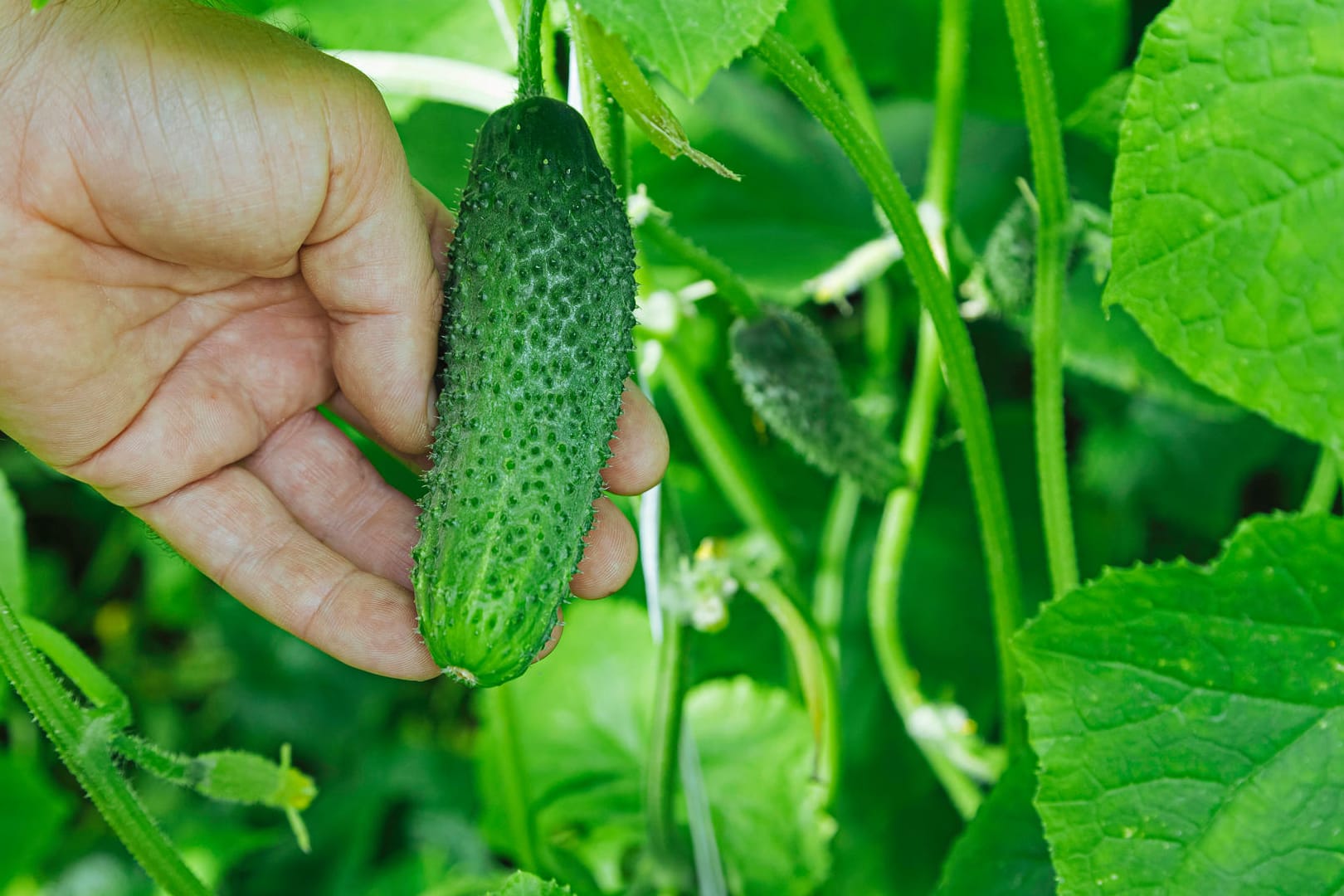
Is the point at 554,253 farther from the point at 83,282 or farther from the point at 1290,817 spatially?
the point at 1290,817

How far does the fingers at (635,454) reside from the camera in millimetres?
1332

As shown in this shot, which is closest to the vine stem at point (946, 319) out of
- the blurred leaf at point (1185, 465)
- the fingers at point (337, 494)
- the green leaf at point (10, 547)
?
the fingers at point (337, 494)

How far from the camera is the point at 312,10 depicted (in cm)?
180

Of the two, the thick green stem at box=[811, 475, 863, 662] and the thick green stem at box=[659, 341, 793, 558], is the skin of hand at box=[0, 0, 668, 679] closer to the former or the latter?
the thick green stem at box=[659, 341, 793, 558]

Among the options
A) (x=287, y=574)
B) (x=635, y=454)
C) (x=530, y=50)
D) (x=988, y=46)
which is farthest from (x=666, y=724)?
(x=988, y=46)

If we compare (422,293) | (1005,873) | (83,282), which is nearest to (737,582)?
(1005,873)

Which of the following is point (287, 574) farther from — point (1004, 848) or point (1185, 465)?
point (1185, 465)

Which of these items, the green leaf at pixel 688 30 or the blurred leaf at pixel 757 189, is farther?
the blurred leaf at pixel 757 189

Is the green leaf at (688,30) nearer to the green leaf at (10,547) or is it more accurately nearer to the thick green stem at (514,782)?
the thick green stem at (514,782)

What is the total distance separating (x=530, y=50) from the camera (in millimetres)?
1124

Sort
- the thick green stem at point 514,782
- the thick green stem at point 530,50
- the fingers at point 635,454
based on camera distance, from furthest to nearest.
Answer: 1. the thick green stem at point 514,782
2. the fingers at point 635,454
3. the thick green stem at point 530,50

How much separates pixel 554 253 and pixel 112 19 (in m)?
0.50

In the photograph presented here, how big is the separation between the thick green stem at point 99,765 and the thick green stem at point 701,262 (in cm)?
77

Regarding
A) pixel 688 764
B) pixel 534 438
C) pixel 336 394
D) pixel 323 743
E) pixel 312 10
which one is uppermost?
pixel 312 10
